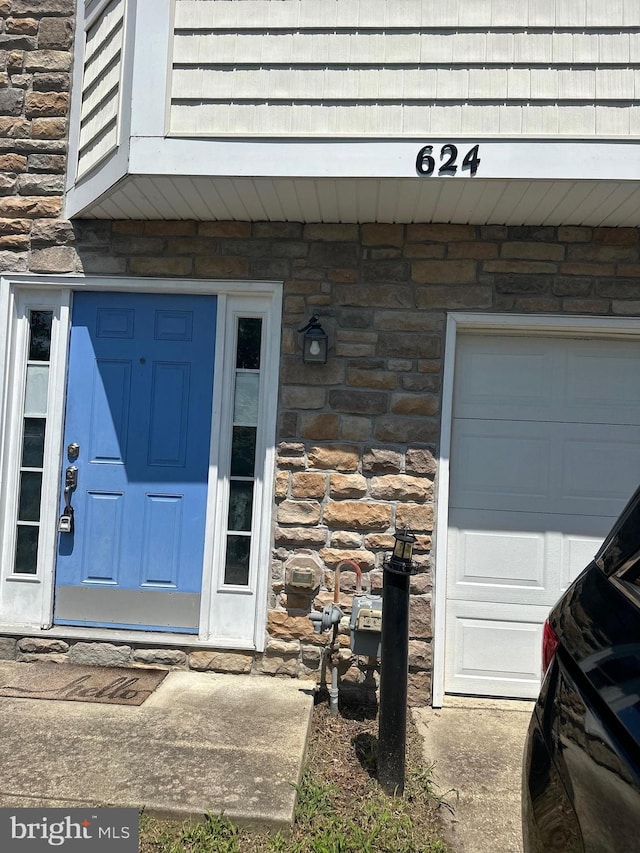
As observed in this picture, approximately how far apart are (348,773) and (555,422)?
2396 millimetres

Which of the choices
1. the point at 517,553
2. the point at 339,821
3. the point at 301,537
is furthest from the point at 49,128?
the point at 339,821

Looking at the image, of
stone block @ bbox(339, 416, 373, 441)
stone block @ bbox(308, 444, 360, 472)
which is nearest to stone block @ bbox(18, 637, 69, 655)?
stone block @ bbox(308, 444, 360, 472)

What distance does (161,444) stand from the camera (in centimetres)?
394

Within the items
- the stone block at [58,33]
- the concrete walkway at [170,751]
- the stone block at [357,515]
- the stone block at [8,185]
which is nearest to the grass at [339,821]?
the concrete walkway at [170,751]

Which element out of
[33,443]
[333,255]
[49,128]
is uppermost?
[49,128]

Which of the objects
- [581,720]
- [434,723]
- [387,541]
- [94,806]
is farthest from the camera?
[387,541]

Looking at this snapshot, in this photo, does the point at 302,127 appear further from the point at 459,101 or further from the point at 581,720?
the point at 581,720

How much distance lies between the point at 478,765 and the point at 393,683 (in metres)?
0.79

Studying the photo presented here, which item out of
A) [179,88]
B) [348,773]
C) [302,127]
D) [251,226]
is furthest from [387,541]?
[179,88]

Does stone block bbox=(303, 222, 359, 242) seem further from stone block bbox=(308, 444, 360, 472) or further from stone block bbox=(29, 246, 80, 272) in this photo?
stone block bbox=(29, 246, 80, 272)

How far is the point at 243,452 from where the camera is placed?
3939 millimetres

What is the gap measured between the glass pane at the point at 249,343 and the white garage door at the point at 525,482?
1325 millimetres

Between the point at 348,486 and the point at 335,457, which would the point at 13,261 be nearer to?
the point at 335,457

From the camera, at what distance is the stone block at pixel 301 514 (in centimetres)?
Result: 381
